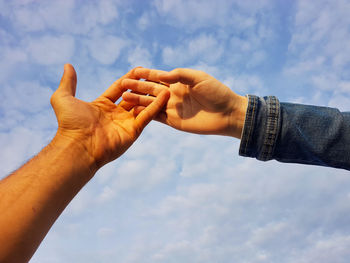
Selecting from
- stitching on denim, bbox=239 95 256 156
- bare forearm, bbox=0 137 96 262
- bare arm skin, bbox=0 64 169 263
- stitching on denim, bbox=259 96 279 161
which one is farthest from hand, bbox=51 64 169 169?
stitching on denim, bbox=259 96 279 161

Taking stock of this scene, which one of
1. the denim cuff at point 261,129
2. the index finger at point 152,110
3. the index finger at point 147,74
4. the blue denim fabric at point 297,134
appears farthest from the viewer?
the index finger at point 147,74

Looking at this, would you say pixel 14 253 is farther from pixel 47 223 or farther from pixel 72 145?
pixel 72 145

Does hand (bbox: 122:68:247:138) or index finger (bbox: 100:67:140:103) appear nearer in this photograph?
hand (bbox: 122:68:247:138)

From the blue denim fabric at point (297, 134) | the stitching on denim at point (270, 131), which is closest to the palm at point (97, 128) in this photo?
the blue denim fabric at point (297, 134)

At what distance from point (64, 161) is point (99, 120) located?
1.00m

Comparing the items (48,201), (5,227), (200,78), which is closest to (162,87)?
(200,78)

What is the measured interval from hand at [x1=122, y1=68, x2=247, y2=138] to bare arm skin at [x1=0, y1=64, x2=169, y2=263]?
7.6 inches

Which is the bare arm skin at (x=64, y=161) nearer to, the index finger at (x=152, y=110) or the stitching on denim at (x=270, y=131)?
the index finger at (x=152, y=110)

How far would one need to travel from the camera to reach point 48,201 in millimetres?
→ 2877

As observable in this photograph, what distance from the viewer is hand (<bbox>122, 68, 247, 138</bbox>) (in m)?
4.11

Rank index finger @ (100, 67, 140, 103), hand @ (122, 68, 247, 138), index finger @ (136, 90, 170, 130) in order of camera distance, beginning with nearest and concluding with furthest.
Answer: hand @ (122, 68, 247, 138), index finger @ (136, 90, 170, 130), index finger @ (100, 67, 140, 103)

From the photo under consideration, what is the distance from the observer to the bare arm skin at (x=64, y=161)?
A: 254 centimetres

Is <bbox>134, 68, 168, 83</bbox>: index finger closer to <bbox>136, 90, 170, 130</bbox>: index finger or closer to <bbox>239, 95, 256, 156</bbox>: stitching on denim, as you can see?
<bbox>136, 90, 170, 130</bbox>: index finger

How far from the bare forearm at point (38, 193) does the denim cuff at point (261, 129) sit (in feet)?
6.73
